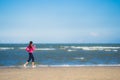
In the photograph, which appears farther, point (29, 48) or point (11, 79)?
point (29, 48)

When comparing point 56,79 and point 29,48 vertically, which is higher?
point 29,48

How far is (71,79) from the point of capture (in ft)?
41.1

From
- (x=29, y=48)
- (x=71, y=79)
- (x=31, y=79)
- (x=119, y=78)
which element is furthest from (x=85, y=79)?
(x=29, y=48)

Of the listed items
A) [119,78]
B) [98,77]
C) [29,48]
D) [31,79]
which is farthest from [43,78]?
[29,48]

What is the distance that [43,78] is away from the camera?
1277 cm

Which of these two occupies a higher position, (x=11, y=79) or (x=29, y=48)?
(x=29, y=48)

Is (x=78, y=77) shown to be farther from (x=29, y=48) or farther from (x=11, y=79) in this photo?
(x=29, y=48)

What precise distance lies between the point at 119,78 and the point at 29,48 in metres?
7.35

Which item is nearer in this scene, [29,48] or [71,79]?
[71,79]

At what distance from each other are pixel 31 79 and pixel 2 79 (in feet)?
4.43

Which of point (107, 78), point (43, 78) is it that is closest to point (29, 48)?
point (43, 78)

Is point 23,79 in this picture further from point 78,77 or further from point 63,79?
point 78,77

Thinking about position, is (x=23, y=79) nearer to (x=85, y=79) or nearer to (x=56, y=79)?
(x=56, y=79)

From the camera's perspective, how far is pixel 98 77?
13.2 meters
